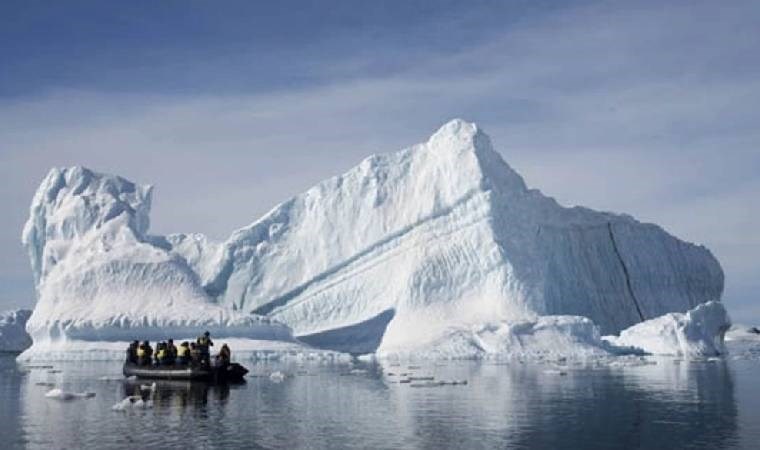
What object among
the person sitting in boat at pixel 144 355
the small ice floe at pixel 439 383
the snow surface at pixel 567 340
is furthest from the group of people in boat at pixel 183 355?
the snow surface at pixel 567 340

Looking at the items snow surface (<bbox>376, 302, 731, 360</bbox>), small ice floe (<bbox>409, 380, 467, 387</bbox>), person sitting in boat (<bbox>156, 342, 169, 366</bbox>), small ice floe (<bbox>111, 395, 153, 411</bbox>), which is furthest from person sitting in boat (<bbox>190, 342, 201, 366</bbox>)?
snow surface (<bbox>376, 302, 731, 360</bbox>)

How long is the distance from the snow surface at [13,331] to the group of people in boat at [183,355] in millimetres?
35514

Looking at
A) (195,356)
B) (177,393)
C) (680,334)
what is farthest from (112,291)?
(680,334)

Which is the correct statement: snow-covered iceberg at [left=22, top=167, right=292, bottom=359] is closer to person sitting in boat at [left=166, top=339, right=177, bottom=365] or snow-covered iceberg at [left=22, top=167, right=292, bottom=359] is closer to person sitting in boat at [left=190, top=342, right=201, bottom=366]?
person sitting in boat at [left=166, top=339, right=177, bottom=365]

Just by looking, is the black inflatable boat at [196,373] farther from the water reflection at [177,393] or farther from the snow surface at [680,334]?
the snow surface at [680,334]

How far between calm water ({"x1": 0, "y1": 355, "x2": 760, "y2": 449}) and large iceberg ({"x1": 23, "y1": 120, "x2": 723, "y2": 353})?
13878 mm

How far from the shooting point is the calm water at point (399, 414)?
52.1ft

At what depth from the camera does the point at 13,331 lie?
63.0 m

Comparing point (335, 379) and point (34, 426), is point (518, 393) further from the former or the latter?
point (34, 426)

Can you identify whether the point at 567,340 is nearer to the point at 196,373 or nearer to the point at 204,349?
the point at 204,349

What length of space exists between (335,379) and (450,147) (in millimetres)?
21617

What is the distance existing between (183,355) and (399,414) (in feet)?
35.6

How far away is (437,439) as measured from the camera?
52.3ft

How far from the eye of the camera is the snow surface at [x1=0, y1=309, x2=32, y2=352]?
62469 mm
